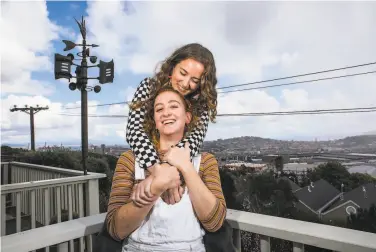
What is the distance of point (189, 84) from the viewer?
0.86 meters

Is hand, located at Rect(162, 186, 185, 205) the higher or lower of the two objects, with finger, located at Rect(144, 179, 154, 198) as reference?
lower

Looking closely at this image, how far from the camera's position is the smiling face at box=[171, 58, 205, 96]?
0.86 metres

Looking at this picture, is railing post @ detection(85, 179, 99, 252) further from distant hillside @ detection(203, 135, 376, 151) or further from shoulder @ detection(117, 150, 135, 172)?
shoulder @ detection(117, 150, 135, 172)

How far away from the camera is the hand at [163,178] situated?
2.00 ft

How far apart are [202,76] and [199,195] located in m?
0.39

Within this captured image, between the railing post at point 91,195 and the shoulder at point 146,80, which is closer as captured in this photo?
the shoulder at point 146,80

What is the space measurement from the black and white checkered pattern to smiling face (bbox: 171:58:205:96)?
0.31 ft

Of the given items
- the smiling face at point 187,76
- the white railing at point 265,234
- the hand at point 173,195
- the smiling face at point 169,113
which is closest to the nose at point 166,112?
the smiling face at point 169,113

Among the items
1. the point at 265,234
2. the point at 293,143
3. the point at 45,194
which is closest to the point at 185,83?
the point at 265,234

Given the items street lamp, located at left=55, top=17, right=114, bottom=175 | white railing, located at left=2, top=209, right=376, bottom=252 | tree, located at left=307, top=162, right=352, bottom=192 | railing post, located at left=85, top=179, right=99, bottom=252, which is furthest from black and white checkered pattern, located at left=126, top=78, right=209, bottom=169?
tree, located at left=307, top=162, right=352, bottom=192

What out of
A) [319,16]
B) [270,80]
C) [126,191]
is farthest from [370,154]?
[270,80]

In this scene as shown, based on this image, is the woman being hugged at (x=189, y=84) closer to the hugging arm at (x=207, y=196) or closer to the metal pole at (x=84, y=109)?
the hugging arm at (x=207, y=196)

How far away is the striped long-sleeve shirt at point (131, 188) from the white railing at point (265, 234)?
0.25 m

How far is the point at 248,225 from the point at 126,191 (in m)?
0.45
